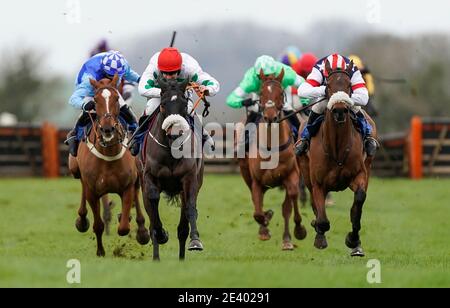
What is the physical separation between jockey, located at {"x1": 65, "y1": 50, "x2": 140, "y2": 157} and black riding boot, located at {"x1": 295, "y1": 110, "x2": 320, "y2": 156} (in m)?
1.99

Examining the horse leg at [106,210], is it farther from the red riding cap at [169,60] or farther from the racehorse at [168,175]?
the red riding cap at [169,60]

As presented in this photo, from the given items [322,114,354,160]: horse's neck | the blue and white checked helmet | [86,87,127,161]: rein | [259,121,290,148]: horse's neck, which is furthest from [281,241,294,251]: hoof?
the blue and white checked helmet

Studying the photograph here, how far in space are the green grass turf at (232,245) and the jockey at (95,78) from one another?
1493mm

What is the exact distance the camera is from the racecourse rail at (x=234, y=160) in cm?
2817

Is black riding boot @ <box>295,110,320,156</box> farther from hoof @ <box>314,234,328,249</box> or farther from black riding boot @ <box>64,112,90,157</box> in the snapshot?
black riding boot @ <box>64,112,90,157</box>

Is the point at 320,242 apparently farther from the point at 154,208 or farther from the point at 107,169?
the point at 107,169

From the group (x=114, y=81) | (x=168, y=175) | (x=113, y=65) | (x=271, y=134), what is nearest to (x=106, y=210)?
(x=271, y=134)

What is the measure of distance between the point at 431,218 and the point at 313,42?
83619 millimetres

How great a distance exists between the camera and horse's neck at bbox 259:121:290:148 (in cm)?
1455

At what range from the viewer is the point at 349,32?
8506 centimetres

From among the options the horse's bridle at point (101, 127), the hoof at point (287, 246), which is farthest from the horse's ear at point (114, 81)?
the hoof at point (287, 246)
